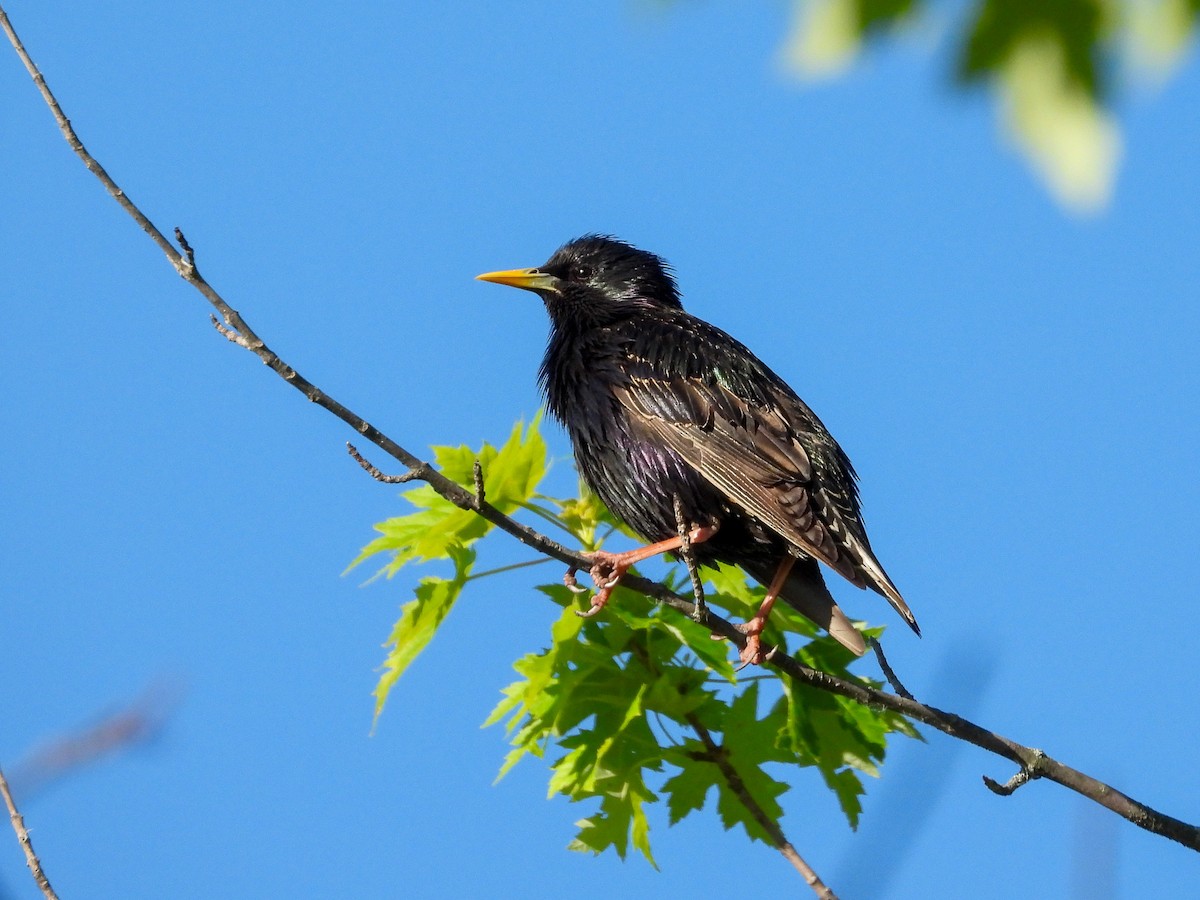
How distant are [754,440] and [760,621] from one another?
39.0 inches

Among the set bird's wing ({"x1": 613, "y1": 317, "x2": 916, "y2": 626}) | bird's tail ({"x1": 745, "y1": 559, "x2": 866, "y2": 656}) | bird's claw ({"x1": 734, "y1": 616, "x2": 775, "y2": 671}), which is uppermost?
bird's wing ({"x1": 613, "y1": 317, "x2": 916, "y2": 626})

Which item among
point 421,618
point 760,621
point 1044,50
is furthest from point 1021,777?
point 1044,50

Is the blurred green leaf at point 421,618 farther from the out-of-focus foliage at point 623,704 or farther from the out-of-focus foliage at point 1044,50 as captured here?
the out-of-focus foliage at point 1044,50

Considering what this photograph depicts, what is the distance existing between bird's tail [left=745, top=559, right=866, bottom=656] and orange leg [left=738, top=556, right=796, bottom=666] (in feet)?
0.09

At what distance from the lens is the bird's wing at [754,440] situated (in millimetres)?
5445

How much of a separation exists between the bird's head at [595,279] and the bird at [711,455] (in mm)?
267

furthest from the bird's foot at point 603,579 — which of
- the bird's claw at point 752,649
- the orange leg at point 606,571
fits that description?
the bird's claw at point 752,649

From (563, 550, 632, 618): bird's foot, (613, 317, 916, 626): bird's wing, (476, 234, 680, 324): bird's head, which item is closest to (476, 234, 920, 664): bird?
(613, 317, 916, 626): bird's wing

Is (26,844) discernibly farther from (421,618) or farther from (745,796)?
(745,796)

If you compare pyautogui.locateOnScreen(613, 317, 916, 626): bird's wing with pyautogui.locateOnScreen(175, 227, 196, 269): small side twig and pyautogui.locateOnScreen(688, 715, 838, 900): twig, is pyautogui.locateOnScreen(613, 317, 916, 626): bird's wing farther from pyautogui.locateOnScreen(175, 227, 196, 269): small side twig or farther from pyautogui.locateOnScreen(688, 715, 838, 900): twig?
pyautogui.locateOnScreen(175, 227, 196, 269): small side twig

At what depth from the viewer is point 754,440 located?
5.77 meters

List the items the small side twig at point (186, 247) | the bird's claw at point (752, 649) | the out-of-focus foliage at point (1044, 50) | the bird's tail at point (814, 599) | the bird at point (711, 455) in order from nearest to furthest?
1. the out-of-focus foliage at point (1044, 50)
2. the small side twig at point (186, 247)
3. the bird's claw at point (752, 649)
4. the bird's tail at point (814, 599)
5. the bird at point (711, 455)

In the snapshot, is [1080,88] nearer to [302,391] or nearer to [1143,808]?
[302,391]

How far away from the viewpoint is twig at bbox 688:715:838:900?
165 inches
